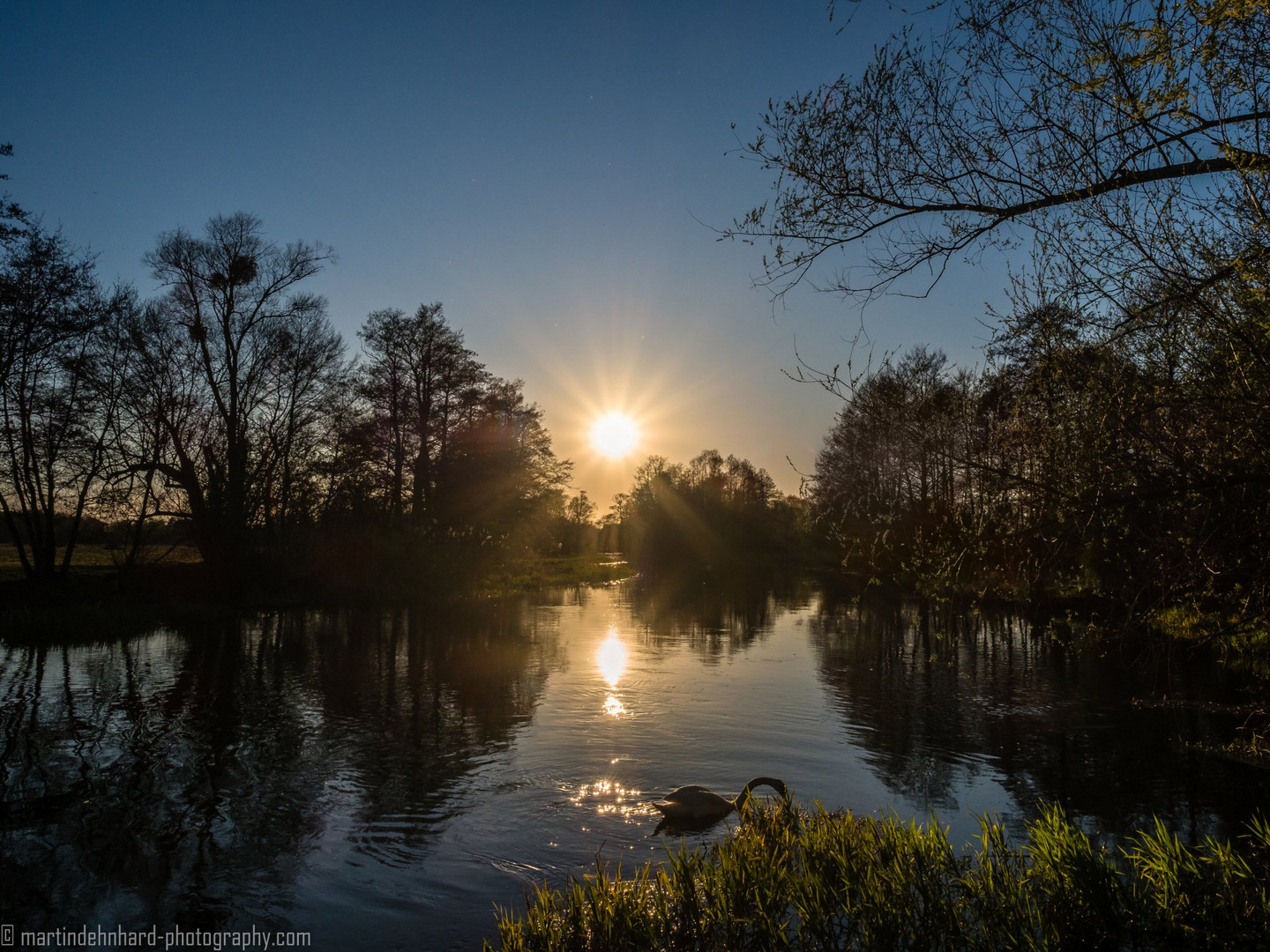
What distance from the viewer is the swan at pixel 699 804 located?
782 cm

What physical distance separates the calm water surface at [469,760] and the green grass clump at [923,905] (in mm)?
1457

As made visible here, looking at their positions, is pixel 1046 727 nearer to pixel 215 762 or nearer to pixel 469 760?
pixel 469 760

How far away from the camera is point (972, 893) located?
496 cm

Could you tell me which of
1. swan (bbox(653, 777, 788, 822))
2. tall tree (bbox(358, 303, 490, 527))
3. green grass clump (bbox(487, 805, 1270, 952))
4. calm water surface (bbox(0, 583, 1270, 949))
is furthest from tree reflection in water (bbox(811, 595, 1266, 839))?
tall tree (bbox(358, 303, 490, 527))

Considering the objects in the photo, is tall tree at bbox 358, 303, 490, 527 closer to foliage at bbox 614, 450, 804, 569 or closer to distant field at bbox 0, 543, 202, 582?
distant field at bbox 0, 543, 202, 582

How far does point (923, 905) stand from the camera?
492cm

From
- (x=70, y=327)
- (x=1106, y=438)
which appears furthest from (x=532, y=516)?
(x=1106, y=438)

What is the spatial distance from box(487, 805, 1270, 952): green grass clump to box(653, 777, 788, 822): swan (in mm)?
2336

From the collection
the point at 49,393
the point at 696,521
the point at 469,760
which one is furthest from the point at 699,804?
the point at 696,521

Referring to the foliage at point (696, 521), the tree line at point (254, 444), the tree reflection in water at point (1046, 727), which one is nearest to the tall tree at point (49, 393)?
the tree line at point (254, 444)

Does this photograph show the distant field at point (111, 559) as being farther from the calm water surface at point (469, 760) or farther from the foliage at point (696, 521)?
the foliage at point (696, 521)

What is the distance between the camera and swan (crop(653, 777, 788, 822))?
25.7ft

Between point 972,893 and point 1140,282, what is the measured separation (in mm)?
3990

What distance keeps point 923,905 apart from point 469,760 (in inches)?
259
